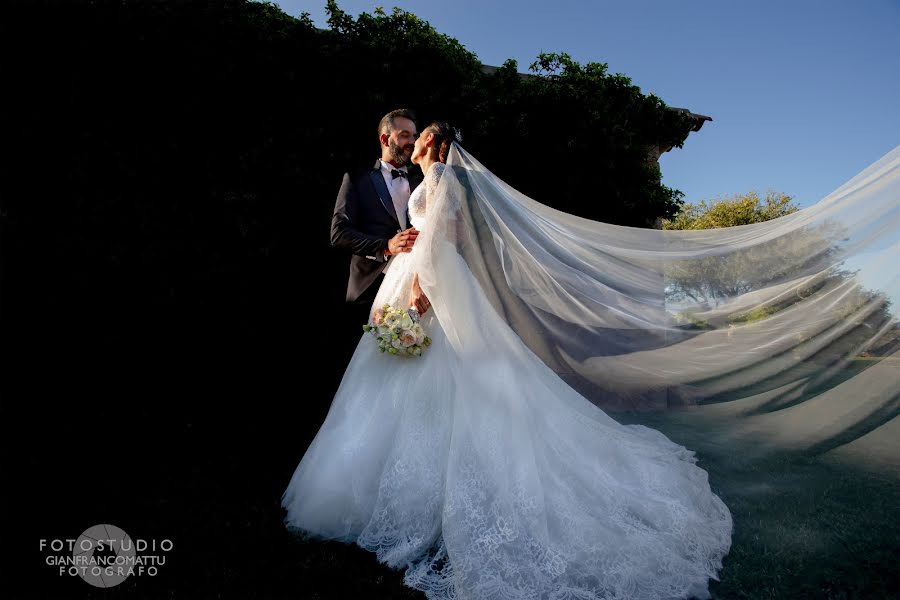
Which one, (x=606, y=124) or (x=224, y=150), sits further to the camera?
(x=606, y=124)

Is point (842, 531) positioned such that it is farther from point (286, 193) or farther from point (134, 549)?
point (286, 193)

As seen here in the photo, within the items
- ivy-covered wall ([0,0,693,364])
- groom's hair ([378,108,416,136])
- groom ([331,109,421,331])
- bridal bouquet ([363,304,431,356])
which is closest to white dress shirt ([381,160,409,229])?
groom ([331,109,421,331])

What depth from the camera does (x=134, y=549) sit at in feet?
7.19

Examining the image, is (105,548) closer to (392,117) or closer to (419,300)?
(419,300)

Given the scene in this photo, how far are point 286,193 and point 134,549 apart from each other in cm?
344

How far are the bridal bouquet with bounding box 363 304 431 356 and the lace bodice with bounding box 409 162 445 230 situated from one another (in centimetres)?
54

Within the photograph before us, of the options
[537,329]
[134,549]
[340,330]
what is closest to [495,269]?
[537,329]

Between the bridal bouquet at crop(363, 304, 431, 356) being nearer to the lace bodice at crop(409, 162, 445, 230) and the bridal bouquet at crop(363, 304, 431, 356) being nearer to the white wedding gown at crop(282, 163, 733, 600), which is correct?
the white wedding gown at crop(282, 163, 733, 600)

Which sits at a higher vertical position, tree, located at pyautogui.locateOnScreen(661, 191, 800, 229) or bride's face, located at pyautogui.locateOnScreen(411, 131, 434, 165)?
tree, located at pyautogui.locateOnScreen(661, 191, 800, 229)

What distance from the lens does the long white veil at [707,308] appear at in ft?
6.96

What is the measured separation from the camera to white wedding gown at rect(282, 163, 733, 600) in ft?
5.88

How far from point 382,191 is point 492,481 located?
2220 mm

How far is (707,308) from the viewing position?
2521 millimetres

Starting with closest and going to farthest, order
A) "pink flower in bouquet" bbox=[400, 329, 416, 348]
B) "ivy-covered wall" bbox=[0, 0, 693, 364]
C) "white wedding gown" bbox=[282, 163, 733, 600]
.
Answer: "white wedding gown" bbox=[282, 163, 733, 600]
"pink flower in bouquet" bbox=[400, 329, 416, 348]
"ivy-covered wall" bbox=[0, 0, 693, 364]
